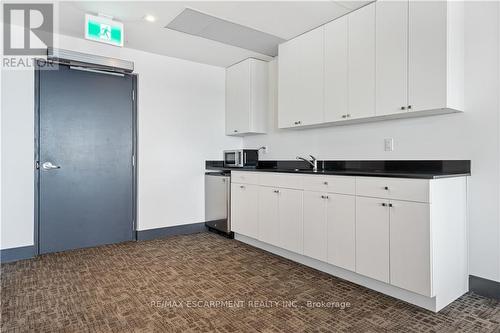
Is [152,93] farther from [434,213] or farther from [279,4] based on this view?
[434,213]

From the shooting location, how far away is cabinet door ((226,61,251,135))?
178 inches

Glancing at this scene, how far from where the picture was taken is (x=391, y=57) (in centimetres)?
265

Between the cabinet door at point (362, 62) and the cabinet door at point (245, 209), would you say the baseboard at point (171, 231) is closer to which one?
the cabinet door at point (245, 209)

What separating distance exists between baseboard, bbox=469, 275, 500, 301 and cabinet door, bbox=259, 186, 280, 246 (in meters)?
1.76

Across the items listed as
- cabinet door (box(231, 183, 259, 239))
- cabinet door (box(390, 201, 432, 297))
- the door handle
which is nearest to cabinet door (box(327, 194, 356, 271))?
cabinet door (box(390, 201, 432, 297))

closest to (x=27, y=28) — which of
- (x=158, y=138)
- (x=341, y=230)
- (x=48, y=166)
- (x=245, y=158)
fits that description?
(x=48, y=166)

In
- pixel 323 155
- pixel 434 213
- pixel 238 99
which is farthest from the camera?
pixel 238 99

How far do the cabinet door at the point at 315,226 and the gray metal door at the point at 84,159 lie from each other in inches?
96.6

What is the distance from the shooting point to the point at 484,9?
2.43 metres

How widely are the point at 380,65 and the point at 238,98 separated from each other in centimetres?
239

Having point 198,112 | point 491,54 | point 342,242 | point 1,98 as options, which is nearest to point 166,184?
point 198,112

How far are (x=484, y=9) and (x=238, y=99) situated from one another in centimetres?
308

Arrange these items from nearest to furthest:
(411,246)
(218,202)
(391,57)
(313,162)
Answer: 1. (411,246)
2. (391,57)
3. (313,162)
4. (218,202)

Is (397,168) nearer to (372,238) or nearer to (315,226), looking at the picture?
(372,238)
